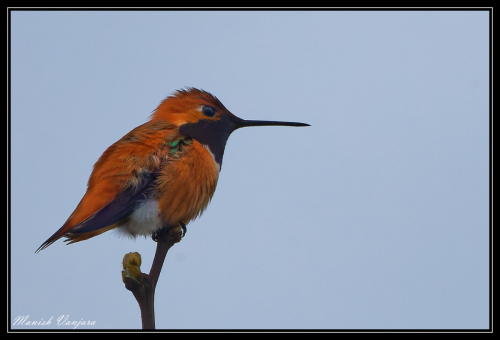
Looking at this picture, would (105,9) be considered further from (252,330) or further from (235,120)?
(252,330)

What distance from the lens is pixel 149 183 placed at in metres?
3.74

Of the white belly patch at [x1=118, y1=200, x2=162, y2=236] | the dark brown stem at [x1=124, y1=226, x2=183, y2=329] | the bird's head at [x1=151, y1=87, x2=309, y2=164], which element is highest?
the bird's head at [x1=151, y1=87, x2=309, y2=164]

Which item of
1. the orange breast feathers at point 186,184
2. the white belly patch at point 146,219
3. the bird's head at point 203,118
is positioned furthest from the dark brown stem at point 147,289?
the bird's head at point 203,118

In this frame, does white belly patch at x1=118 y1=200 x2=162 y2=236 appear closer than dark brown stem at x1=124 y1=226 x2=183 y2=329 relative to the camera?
No

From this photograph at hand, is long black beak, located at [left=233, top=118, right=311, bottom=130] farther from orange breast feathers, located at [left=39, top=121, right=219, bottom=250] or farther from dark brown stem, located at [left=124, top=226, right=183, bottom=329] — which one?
dark brown stem, located at [left=124, top=226, right=183, bottom=329]

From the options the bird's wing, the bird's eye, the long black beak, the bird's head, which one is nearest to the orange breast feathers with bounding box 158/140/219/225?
the bird's wing

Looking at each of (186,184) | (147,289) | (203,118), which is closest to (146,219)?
(186,184)

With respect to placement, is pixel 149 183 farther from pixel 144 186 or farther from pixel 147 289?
pixel 147 289

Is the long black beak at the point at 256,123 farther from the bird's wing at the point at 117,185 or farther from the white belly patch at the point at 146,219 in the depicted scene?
the white belly patch at the point at 146,219

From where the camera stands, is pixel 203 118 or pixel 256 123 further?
pixel 256 123

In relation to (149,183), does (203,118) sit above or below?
above

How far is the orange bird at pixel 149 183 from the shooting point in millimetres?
3551

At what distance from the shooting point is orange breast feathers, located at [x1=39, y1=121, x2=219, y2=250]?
11.6ft

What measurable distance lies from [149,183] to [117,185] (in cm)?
25
